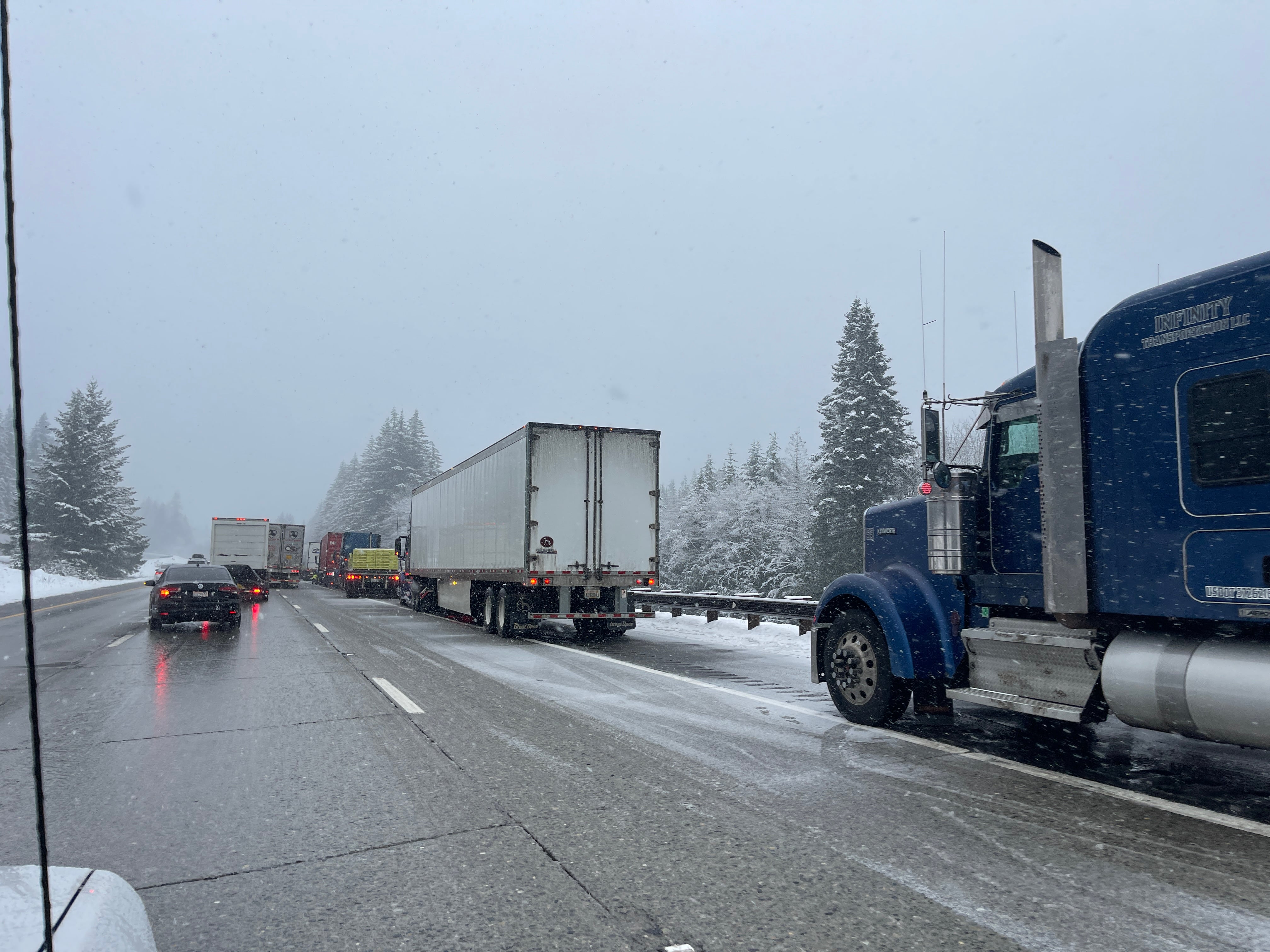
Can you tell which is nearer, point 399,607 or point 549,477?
point 549,477

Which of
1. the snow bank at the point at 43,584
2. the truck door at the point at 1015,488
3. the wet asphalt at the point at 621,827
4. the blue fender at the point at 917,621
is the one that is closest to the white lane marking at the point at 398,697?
the wet asphalt at the point at 621,827

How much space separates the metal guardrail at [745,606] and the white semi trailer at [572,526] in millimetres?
753

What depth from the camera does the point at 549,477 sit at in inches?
634

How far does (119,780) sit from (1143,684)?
22.1 ft

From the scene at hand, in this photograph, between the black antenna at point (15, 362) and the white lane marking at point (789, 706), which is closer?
the black antenna at point (15, 362)

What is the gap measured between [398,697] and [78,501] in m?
54.6

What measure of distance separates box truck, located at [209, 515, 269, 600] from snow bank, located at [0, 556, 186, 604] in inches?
245

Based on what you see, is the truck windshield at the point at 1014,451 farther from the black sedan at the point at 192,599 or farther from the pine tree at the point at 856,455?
the pine tree at the point at 856,455

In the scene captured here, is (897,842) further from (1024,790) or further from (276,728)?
(276,728)

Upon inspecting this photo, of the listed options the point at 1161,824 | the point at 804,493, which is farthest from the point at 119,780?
the point at 804,493

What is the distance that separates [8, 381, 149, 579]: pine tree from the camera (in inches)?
2028

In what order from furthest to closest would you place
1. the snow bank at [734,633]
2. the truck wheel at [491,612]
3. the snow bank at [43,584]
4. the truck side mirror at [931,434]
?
the snow bank at [43,584], the truck wheel at [491,612], the snow bank at [734,633], the truck side mirror at [931,434]

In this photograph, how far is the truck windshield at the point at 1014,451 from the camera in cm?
657

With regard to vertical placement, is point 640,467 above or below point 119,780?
above
